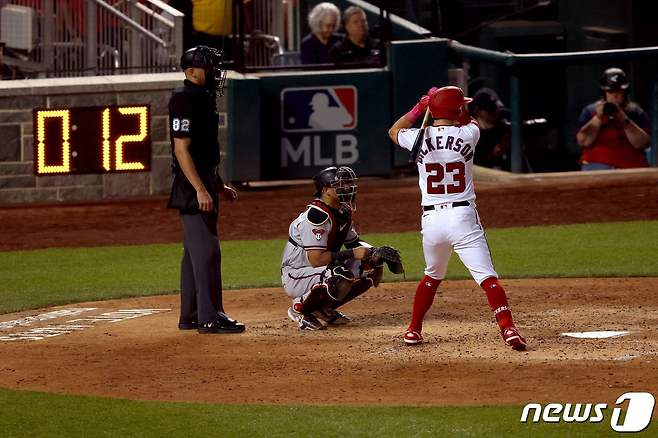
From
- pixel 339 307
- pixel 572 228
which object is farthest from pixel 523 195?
pixel 339 307

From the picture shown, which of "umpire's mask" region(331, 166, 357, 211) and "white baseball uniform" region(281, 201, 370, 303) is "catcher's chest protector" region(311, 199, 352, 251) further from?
"umpire's mask" region(331, 166, 357, 211)

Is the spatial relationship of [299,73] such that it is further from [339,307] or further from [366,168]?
[339,307]

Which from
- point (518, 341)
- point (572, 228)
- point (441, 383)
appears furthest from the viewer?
point (572, 228)

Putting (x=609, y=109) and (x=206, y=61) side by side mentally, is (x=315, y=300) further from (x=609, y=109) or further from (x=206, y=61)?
(x=609, y=109)

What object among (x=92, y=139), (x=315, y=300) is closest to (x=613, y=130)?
(x=92, y=139)

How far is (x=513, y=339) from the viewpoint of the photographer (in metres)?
8.61

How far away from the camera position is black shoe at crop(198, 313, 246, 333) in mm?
9672

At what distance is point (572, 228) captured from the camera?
49.0 ft

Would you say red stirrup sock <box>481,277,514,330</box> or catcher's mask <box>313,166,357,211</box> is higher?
catcher's mask <box>313,166,357,211</box>

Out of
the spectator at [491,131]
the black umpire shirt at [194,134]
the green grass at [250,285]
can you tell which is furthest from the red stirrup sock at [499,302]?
the spectator at [491,131]

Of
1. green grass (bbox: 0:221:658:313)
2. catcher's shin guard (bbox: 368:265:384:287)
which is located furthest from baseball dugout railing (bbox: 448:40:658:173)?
catcher's shin guard (bbox: 368:265:384:287)

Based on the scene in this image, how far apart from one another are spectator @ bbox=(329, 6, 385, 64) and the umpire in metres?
8.57

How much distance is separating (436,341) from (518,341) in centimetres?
70

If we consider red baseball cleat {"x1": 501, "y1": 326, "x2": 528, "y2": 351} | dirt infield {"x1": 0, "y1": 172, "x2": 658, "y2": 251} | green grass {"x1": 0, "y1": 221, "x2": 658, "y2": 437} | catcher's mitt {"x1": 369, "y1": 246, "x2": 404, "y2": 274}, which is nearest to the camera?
green grass {"x1": 0, "y1": 221, "x2": 658, "y2": 437}
